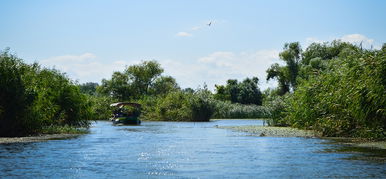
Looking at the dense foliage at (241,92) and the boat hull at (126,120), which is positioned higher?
the dense foliage at (241,92)

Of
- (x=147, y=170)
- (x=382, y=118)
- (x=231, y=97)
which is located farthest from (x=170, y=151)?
(x=231, y=97)

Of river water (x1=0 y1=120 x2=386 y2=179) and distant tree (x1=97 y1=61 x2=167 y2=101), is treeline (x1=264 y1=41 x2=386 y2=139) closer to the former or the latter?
river water (x1=0 y1=120 x2=386 y2=179)

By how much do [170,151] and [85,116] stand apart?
69.6 feet

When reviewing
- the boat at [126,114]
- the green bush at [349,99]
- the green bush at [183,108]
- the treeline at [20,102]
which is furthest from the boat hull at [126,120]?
the green bush at [349,99]

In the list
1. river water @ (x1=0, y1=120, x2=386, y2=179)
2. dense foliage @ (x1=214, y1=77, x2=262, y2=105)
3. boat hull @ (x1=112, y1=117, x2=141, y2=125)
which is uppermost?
dense foliage @ (x1=214, y1=77, x2=262, y2=105)

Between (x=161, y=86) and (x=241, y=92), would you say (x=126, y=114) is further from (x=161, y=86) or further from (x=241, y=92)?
(x=161, y=86)

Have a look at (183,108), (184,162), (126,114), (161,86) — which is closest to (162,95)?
(161,86)

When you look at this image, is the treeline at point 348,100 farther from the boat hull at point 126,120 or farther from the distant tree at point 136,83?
the distant tree at point 136,83

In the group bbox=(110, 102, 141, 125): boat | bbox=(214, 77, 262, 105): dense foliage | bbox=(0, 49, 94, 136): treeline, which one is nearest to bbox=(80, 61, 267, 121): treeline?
bbox=(214, 77, 262, 105): dense foliage

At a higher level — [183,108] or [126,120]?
[183,108]

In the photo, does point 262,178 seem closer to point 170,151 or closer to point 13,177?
point 13,177

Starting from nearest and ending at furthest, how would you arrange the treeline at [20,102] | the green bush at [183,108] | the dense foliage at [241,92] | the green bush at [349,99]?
the green bush at [349,99] → the treeline at [20,102] → the green bush at [183,108] → the dense foliage at [241,92]

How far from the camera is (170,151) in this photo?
21062 mm

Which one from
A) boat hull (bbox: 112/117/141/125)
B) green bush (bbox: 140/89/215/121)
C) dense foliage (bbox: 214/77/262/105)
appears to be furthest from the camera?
dense foliage (bbox: 214/77/262/105)
